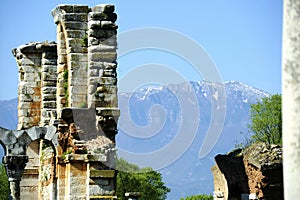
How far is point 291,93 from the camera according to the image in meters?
2.40

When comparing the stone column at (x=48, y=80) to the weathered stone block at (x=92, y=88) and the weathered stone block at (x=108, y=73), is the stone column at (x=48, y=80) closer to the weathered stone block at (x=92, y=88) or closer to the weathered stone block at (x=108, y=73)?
the weathered stone block at (x=92, y=88)

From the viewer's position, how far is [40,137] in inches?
962

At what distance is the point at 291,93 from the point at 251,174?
17891mm

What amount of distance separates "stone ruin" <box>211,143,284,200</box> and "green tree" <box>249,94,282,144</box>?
33841 millimetres

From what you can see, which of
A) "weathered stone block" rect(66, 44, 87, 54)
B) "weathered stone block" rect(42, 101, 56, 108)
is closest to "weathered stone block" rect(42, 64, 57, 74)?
"weathered stone block" rect(42, 101, 56, 108)

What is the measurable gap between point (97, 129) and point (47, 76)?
8.22 m

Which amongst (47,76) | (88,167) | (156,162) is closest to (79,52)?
(88,167)

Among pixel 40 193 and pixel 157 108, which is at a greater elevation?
pixel 157 108

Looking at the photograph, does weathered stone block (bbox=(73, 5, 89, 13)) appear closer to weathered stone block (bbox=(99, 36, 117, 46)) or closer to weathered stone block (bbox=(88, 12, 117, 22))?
weathered stone block (bbox=(88, 12, 117, 22))

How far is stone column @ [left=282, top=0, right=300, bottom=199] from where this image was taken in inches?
94.3

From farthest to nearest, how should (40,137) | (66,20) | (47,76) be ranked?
(47,76)
(40,137)
(66,20)

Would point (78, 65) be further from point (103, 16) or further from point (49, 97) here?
point (49, 97)

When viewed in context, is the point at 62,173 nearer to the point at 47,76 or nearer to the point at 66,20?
the point at 66,20

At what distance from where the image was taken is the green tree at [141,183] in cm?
6901
